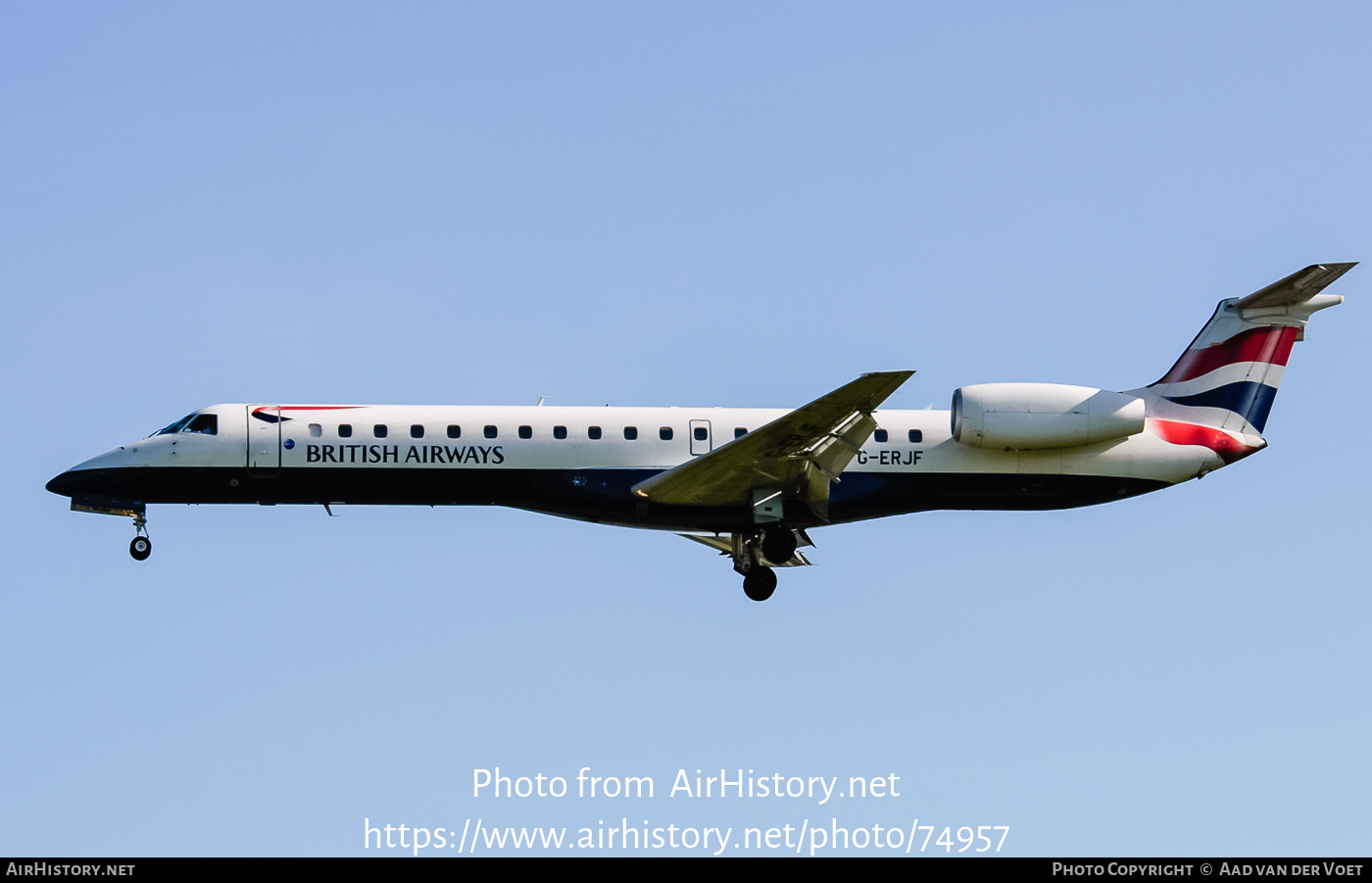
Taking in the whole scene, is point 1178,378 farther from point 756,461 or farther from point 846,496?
point 756,461

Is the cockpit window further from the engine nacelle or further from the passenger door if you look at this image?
the engine nacelle

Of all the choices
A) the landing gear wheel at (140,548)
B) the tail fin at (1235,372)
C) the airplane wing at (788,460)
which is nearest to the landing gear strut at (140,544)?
the landing gear wheel at (140,548)

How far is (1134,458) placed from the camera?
2894cm

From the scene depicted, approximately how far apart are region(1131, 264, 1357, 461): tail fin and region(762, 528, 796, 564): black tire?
22.7 feet

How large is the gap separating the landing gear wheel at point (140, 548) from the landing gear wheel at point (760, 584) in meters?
10.2

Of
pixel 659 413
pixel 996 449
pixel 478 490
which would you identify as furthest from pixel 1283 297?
pixel 478 490

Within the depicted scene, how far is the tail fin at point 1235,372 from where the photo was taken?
2955cm

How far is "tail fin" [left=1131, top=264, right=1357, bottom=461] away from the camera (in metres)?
29.5

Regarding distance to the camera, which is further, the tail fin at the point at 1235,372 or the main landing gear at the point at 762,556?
the tail fin at the point at 1235,372

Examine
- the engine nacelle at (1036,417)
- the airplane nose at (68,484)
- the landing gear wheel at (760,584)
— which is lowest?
the landing gear wheel at (760,584)

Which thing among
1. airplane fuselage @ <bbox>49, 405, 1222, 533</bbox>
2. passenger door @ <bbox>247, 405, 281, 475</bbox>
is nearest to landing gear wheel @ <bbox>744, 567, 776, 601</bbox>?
airplane fuselage @ <bbox>49, 405, 1222, 533</bbox>

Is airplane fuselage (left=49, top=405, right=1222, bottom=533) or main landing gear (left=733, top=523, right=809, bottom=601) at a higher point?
airplane fuselage (left=49, top=405, right=1222, bottom=533)

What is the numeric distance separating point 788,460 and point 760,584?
9.73 ft

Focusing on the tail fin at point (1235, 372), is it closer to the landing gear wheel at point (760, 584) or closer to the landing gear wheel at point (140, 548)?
the landing gear wheel at point (760, 584)
